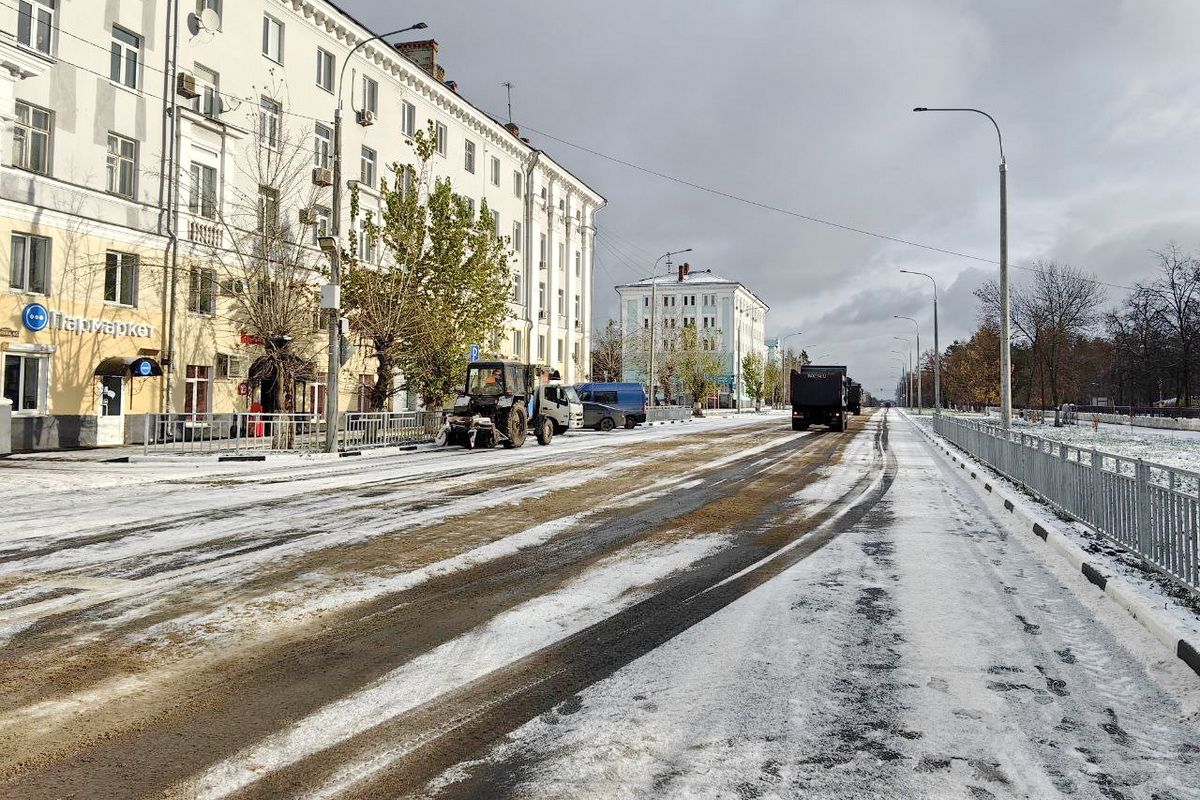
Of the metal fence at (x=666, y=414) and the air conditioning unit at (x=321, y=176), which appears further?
the metal fence at (x=666, y=414)

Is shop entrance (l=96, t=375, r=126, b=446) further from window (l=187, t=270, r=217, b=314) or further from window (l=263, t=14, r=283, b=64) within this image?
window (l=263, t=14, r=283, b=64)

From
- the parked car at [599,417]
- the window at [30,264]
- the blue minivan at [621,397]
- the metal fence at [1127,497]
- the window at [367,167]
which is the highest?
the window at [367,167]

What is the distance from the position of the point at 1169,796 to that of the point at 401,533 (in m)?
7.13

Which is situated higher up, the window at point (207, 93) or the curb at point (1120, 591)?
the window at point (207, 93)

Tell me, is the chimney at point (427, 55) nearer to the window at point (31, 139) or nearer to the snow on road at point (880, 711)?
the window at point (31, 139)

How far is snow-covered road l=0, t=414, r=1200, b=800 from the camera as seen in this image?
315cm

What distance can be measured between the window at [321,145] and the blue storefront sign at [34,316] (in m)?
12.9

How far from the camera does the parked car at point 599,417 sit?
38062mm

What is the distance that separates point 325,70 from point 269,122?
4823 mm

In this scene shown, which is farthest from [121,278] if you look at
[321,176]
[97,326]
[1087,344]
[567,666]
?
[1087,344]

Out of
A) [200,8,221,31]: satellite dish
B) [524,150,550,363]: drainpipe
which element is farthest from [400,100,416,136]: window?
[524,150,550,363]: drainpipe

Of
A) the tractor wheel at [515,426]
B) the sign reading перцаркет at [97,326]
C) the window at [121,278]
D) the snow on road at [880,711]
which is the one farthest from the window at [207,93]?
the snow on road at [880,711]

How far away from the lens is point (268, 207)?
2720 centimetres

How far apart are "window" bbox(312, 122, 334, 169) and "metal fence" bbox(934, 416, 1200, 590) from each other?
26985mm
